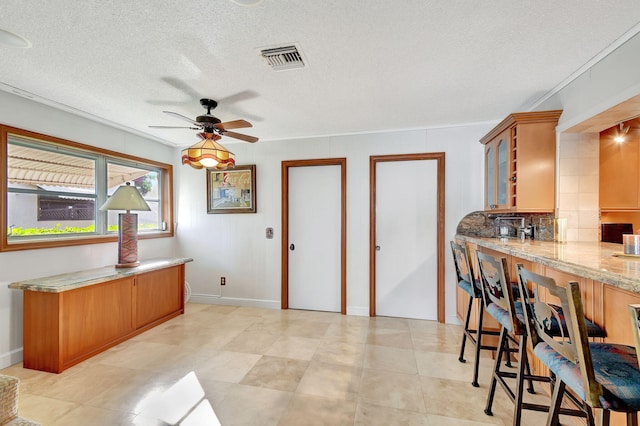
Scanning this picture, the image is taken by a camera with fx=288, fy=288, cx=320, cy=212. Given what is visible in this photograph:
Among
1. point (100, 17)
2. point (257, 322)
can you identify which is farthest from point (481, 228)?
point (100, 17)

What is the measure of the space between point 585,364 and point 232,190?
405 centimetres

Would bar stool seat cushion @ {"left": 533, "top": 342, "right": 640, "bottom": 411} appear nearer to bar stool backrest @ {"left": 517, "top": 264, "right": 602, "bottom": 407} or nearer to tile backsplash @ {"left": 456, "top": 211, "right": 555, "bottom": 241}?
bar stool backrest @ {"left": 517, "top": 264, "right": 602, "bottom": 407}

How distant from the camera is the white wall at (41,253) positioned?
2541 mm

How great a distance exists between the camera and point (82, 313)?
2.61 m

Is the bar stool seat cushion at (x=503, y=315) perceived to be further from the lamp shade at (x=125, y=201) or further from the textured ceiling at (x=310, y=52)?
the lamp shade at (x=125, y=201)

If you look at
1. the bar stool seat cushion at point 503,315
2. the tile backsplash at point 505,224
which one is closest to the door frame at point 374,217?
the tile backsplash at point 505,224

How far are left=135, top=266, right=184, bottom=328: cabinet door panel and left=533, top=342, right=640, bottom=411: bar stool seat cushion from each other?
11.9 feet

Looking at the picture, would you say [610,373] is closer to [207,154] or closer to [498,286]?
[498,286]

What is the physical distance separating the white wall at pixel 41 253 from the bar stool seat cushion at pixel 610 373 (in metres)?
3.95

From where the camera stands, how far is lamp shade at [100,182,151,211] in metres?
3.05

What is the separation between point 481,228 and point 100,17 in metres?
3.85

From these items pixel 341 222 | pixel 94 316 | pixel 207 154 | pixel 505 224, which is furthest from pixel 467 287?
pixel 94 316

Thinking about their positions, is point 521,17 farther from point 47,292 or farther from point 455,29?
point 47,292

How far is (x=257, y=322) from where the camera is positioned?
11.7ft
